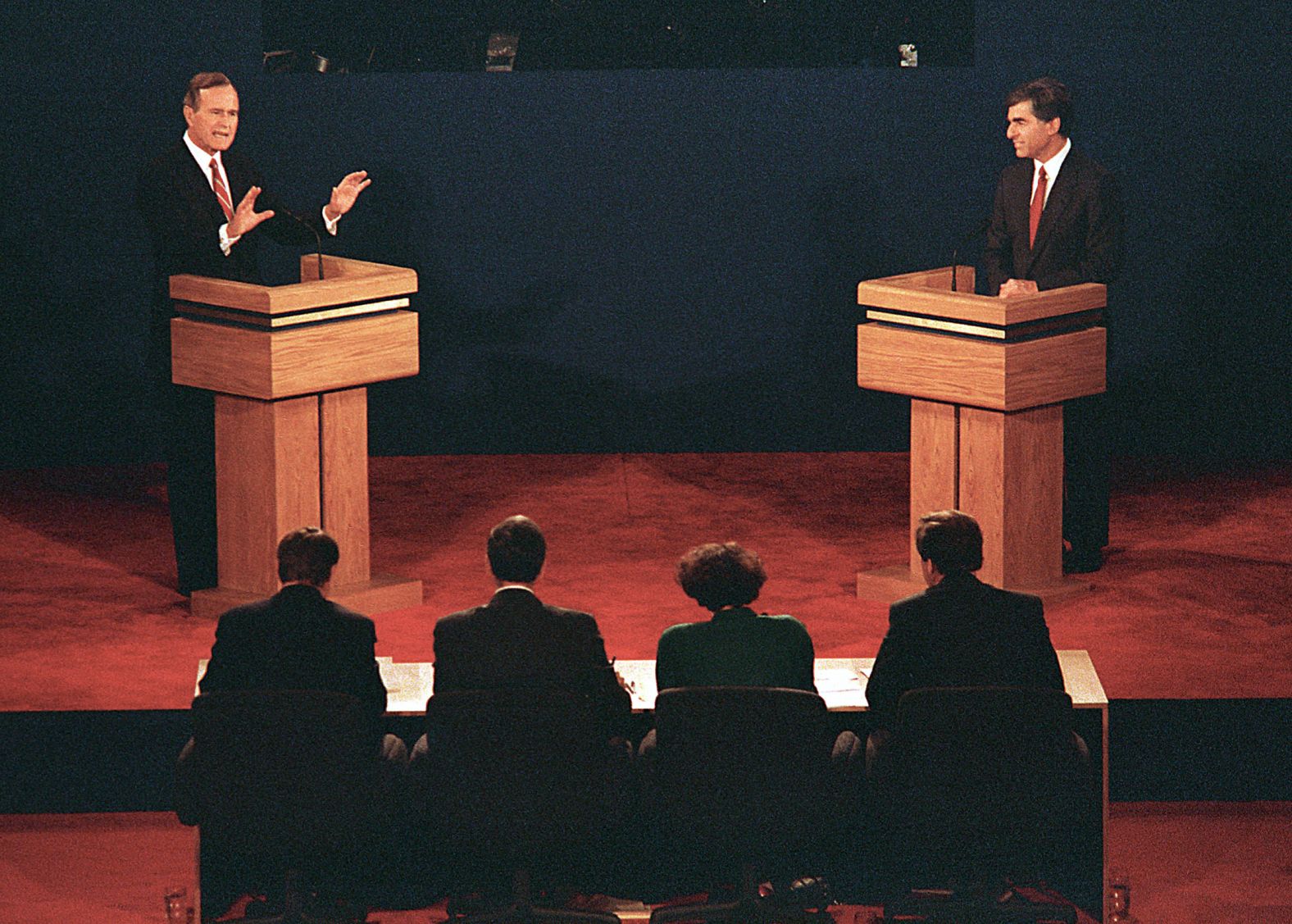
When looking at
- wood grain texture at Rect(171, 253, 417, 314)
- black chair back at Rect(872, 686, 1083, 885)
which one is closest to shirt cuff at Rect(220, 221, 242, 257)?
wood grain texture at Rect(171, 253, 417, 314)

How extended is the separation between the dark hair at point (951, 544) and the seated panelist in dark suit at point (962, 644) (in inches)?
1.6

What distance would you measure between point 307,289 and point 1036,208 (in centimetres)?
241

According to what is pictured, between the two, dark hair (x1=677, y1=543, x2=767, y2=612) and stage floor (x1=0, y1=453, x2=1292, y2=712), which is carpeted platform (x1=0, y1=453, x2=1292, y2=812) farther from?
dark hair (x1=677, y1=543, x2=767, y2=612)

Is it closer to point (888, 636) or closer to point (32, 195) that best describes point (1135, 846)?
point (888, 636)

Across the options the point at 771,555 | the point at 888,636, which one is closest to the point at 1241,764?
the point at 888,636

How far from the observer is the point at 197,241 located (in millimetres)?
6566

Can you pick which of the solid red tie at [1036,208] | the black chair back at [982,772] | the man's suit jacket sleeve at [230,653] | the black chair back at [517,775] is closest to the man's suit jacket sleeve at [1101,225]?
the solid red tie at [1036,208]

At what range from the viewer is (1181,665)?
232 inches

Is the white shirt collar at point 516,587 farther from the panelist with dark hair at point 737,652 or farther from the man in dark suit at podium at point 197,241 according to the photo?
the man in dark suit at podium at point 197,241

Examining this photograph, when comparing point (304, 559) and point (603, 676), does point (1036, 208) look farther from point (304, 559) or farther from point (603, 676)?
point (304, 559)

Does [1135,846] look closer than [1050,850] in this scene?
No

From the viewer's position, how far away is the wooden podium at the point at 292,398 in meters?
6.25

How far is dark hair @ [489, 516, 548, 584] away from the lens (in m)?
4.53

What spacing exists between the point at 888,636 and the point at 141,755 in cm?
213
